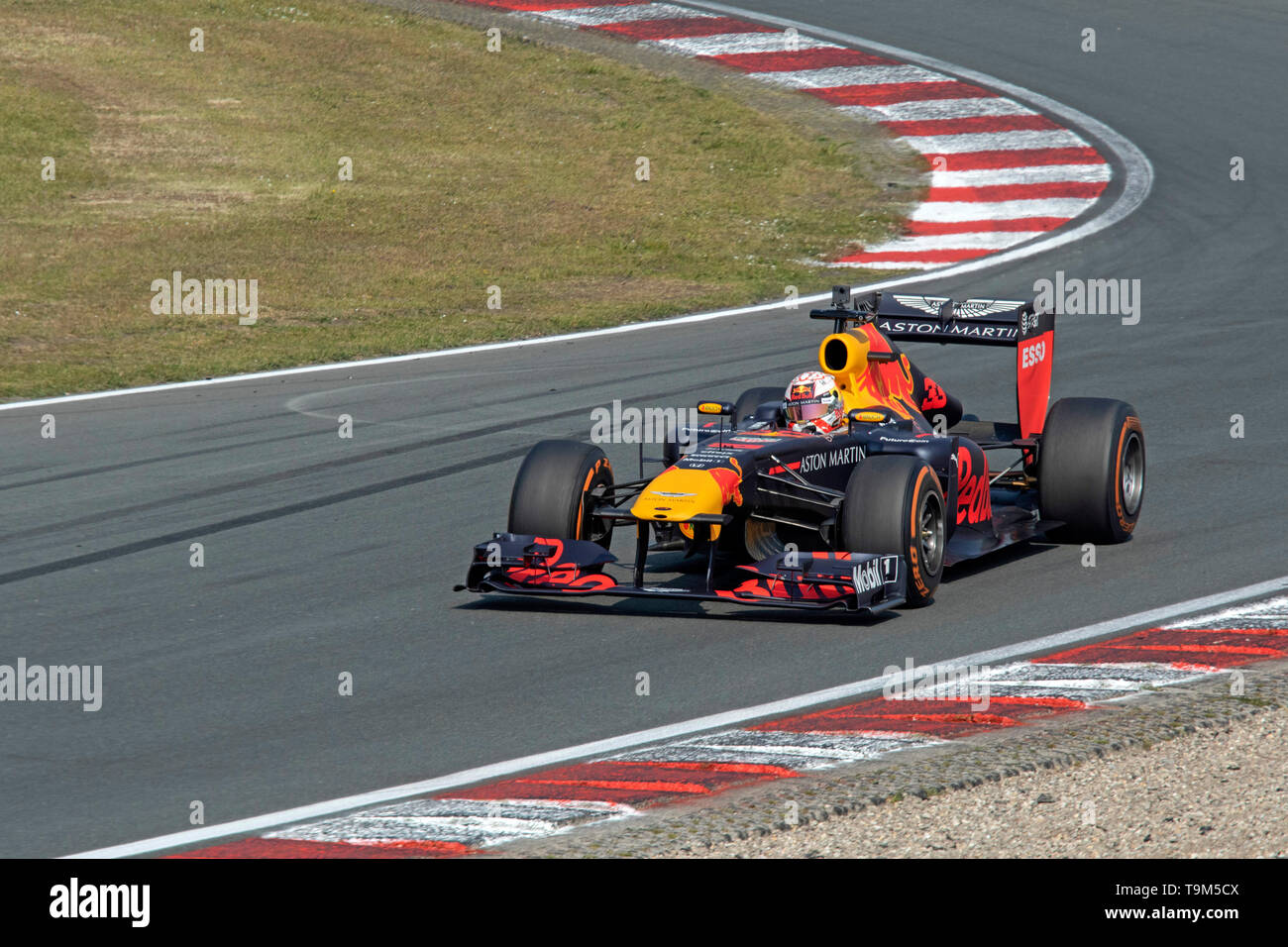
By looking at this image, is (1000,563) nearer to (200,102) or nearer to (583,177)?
(583,177)

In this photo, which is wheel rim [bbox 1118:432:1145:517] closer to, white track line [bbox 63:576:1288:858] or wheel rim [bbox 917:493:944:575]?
white track line [bbox 63:576:1288:858]

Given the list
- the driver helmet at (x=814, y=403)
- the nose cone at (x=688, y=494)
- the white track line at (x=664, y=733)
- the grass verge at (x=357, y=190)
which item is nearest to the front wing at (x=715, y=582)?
the nose cone at (x=688, y=494)

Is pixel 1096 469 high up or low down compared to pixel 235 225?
down

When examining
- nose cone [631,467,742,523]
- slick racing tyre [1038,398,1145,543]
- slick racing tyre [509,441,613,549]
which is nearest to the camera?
nose cone [631,467,742,523]

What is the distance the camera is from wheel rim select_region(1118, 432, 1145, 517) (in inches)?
398

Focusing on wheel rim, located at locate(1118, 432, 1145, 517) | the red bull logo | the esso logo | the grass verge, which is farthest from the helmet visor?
the grass verge

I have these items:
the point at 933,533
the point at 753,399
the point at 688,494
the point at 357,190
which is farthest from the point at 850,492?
the point at 357,190

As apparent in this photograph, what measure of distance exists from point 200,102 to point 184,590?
1733cm

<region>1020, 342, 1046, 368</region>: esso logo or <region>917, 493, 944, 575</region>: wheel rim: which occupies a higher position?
<region>1020, 342, 1046, 368</region>: esso logo

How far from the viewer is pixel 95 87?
2528 centimetres

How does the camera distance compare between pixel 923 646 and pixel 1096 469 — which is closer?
pixel 923 646

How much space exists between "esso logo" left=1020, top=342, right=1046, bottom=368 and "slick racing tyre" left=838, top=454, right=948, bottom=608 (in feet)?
5.88
